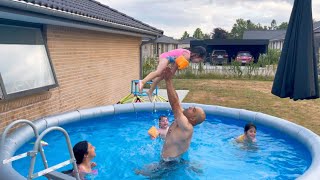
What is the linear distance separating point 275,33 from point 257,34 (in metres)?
3.52

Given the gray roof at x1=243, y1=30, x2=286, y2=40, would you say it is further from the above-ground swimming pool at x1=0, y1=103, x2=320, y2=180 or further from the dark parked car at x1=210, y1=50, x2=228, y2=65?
the above-ground swimming pool at x1=0, y1=103, x2=320, y2=180

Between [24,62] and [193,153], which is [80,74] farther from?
[193,153]

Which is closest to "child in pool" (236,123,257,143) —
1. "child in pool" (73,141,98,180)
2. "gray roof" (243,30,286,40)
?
"child in pool" (73,141,98,180)

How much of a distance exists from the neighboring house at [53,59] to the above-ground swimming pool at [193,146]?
28.0 inches

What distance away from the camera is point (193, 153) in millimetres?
7539

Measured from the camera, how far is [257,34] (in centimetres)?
6078

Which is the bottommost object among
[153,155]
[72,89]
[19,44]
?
[153,155]

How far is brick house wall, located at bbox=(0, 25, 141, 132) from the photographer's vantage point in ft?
26.2

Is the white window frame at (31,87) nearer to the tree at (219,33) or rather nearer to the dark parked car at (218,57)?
the dark parked car at (218,57)

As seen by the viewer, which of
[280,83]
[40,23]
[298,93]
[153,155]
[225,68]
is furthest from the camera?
[225,68]

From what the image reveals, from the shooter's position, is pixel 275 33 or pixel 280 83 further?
pixel 275 33

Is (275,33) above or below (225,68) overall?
above

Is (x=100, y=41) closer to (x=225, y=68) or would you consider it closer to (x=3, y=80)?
(x=3, y=80)

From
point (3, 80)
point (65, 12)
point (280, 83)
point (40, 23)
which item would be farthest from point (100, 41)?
point (280, 83)
